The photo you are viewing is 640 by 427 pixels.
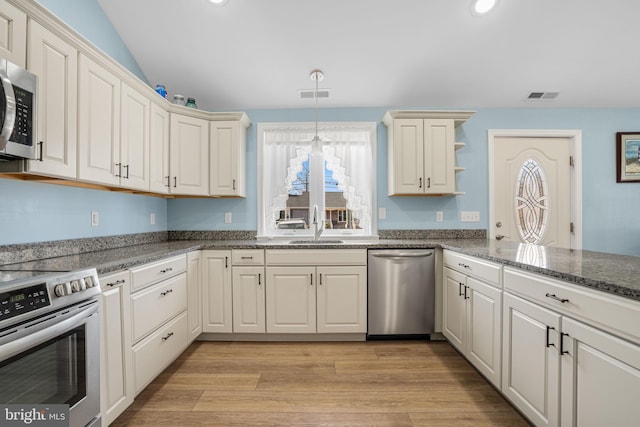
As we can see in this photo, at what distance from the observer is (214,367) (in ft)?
6.97

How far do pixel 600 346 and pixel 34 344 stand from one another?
7.11 feet

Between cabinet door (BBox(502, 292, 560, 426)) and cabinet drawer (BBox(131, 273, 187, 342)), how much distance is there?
222 cm

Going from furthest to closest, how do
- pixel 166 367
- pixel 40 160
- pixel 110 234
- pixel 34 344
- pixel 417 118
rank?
1. pixel 417 118
2. pixel 110 234
3. pixel 166 367
4. pixel 40 160
5. pixel 34 344

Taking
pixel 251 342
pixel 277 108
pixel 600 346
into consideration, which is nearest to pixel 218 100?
pixel 277 108

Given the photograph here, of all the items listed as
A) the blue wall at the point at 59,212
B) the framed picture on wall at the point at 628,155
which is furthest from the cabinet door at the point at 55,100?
the framed picture on wall at the point at 628,155

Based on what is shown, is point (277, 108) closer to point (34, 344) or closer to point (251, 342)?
point (251, 342)

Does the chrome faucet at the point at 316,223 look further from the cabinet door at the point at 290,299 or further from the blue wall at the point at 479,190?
the blue wall at the point at 479,190

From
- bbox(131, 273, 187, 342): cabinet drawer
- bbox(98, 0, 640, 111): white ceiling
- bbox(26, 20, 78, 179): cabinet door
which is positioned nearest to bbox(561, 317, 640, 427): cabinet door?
bbox(131, 273, 187, 342): cabinet drawer

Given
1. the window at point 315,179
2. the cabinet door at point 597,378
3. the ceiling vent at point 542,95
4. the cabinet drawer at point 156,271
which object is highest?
the ceiling vent at point 542,95

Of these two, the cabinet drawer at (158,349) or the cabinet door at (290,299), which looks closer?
the cabinet drawer at (158,349)

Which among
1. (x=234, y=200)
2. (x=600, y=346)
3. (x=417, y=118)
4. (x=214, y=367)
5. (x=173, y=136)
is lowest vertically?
(x=214, y=367)

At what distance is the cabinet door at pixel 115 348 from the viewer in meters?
1.42

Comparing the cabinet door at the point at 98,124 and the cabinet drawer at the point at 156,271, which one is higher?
the cabinet door at the point at 98,124

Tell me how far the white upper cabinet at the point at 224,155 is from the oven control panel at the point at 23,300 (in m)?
1.85
